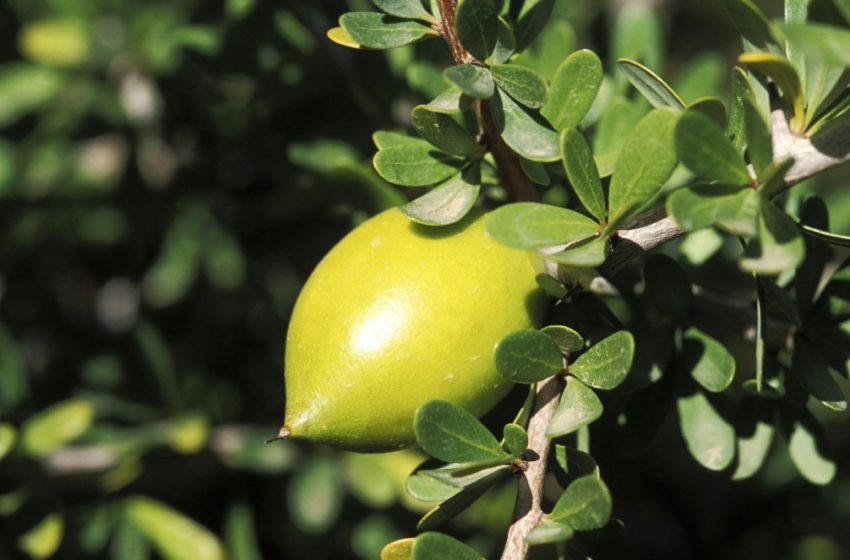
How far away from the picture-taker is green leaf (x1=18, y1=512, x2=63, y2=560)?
1.30 metres

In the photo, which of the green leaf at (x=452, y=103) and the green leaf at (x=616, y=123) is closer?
the green leaf at (x=452, y=103)

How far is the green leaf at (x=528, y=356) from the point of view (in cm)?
79

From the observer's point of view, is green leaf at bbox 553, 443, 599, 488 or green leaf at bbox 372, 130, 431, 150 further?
green leaf at bbox 372, 130, 431, 150

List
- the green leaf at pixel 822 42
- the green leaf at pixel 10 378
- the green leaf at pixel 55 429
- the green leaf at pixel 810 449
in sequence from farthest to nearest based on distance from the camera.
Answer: the green leaf at pixel 10 378 < the green leaf at pixel 55 429 < the green leaf at pixel 810 449 < the green leaf at pixel 822 42

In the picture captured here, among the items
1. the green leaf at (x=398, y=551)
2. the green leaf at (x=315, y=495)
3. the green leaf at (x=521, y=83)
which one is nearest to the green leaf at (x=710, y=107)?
the green leaf at (x=521, y=83)

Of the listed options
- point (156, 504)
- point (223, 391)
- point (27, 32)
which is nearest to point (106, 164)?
point (27, 32)

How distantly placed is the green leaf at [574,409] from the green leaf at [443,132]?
249mm

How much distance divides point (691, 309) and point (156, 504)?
35.6 inches

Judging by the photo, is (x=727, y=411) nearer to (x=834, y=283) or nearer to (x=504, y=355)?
(x=834, y=283)

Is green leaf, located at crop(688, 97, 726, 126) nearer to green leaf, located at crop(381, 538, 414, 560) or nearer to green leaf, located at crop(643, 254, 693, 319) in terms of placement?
green leaf, located at crop(643, 254, 693, 319)

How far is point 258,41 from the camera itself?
140 centimetres

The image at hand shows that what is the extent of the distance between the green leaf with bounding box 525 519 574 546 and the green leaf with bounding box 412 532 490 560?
6 cm

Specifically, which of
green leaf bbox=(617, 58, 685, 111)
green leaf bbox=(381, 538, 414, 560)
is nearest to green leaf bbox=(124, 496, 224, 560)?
green leaf bbox=(381, 538, 414, 560)

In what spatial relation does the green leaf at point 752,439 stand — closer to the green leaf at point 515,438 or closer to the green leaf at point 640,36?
the green leaf at point 515,438
